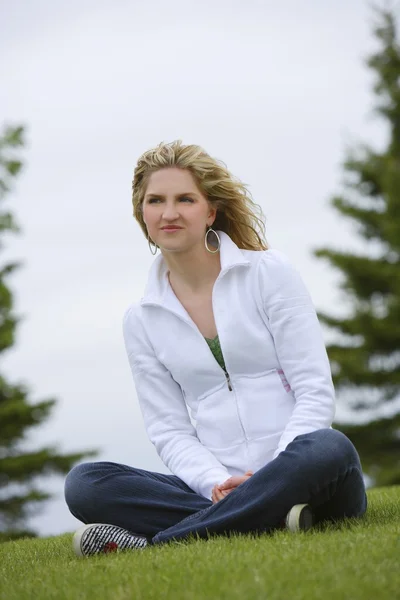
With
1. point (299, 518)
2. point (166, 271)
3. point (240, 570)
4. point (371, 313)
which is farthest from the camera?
point (371, 313)

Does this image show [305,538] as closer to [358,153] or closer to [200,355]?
[200,355]

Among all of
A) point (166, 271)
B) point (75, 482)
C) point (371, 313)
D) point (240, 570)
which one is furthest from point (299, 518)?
point (371, 313)

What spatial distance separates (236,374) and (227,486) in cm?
61

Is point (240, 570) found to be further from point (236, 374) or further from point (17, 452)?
point (17, 452)

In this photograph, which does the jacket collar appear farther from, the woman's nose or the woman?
the woman's nose

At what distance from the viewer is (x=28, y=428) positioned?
24984 millimetres

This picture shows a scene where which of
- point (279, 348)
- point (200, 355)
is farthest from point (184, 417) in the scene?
point (279, 348)

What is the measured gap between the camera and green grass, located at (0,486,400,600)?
3.23m

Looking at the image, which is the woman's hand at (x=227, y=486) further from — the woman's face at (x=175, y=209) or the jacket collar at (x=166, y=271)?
the woman's face at (x=175, y=209)

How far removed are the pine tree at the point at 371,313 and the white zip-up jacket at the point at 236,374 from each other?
59.8 feet

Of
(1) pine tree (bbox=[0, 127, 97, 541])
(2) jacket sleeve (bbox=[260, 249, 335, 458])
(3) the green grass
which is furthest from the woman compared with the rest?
(1) pine tree (bbox=[0, 127, 97, 541])

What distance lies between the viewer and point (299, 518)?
14.8 ft

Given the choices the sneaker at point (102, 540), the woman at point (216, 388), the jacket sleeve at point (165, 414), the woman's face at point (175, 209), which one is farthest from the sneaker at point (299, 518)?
the woman's face at point (175, 209)

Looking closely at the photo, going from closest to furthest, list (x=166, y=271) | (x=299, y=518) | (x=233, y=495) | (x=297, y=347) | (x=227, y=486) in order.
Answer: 1. (x=299, y=518)
2. (x=233, y=495)
3. (x=227, y=486)
4. (x=297, y=347)
5. (x=166, y=271)
